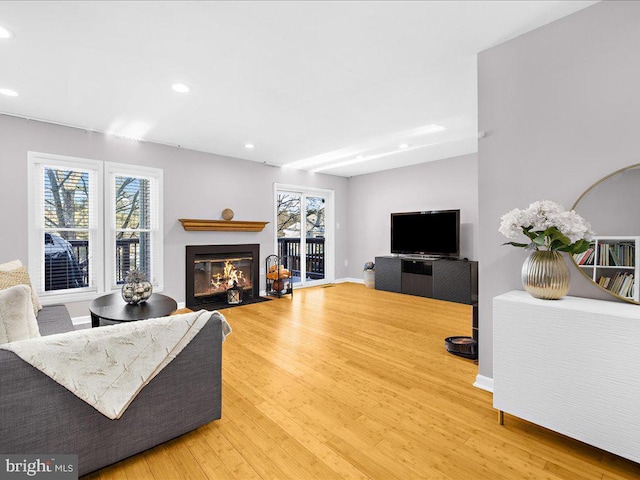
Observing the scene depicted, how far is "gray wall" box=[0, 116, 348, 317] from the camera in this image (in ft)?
11.6

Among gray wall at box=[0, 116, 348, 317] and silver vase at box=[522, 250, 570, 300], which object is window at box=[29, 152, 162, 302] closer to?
gray wall at box=[0, 116, 348, 317]

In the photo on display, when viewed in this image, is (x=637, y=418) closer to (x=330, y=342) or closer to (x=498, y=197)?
(x=498, y=197)

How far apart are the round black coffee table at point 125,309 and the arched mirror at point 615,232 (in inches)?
117

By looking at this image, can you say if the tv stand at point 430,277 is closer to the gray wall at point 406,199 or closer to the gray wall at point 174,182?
the gray wall at point 406,199

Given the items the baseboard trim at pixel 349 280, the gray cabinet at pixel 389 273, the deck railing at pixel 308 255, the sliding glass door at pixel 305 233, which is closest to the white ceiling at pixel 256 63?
the sliding glass door at pixel 305 233

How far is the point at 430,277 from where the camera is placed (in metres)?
5.52

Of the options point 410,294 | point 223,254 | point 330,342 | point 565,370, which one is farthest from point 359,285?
point 565,370

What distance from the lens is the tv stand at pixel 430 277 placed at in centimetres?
498

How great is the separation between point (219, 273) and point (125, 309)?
264cm

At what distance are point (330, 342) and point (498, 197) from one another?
2.05 m

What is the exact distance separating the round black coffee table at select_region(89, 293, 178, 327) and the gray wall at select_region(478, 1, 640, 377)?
8.34 feet

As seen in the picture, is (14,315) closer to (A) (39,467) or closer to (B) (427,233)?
(A) (39,467)

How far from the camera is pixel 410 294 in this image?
5.76 meters

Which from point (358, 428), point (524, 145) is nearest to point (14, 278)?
point (358, 428)
